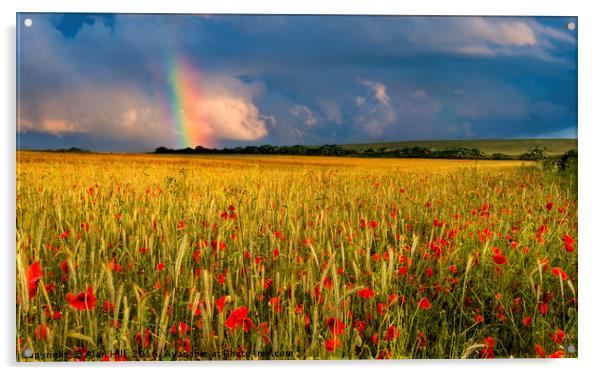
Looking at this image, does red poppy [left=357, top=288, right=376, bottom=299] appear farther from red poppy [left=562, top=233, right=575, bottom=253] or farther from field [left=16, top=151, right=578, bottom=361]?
red poppy [left=562, top=233, right=575, bottom=253]

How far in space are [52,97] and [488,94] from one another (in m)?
3.00

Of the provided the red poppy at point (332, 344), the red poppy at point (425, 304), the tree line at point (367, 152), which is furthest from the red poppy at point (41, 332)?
the red poppy at point (425, 304)

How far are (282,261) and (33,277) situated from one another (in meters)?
1.52

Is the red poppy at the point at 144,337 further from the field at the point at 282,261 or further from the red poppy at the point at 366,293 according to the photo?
the red poppy at the point at 366,293

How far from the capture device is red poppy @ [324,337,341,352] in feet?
9.86

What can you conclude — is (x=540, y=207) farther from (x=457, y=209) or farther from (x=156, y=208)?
(x=156, y=208)

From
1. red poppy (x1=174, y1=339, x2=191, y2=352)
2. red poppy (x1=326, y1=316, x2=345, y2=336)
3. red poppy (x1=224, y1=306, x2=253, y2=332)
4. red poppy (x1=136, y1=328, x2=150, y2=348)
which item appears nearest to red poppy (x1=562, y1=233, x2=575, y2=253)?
red poppy (x1=326, y1=316, x2=345, y2=336)

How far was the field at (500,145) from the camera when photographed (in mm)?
3695

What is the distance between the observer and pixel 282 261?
319 centimetres

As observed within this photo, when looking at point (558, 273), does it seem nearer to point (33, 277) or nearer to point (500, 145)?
point (500, 145)

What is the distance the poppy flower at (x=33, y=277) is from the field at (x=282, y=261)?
16 mm
